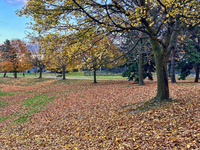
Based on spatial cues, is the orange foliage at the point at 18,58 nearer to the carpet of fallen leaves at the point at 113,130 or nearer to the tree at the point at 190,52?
the carpet of fallen leaves at the point at 113,130

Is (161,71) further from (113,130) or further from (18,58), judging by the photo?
(18,58)

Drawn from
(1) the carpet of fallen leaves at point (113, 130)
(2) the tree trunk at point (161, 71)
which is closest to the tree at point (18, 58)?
(1) the carpet of fallen leaves at point (113, 130)

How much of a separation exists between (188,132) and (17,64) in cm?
3655

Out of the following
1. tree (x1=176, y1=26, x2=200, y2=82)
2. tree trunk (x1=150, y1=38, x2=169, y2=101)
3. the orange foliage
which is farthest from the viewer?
the orange foliage

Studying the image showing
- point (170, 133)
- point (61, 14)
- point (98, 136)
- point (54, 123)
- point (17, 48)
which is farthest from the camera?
point (17, 48)

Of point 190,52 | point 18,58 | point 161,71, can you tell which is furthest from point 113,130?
point 18,58

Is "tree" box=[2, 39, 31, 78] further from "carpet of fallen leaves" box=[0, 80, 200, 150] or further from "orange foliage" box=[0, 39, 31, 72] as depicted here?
"carpet of fallen leaves" box=[0, 80, 200, 150]

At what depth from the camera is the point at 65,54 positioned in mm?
8094

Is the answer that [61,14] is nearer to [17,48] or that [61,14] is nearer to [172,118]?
[172,118]

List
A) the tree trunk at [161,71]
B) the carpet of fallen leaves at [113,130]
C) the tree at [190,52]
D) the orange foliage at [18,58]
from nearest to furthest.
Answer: the carpet of fallen leaves at [113,130] < the tree trunk at [161,71] < the tree at [190,52] < the orange foliage at [18,58]

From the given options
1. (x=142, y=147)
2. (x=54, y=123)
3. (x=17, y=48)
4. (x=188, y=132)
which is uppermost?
(x=17, y=48)

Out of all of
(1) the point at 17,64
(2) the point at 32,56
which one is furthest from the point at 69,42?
(1) the point at 17,64

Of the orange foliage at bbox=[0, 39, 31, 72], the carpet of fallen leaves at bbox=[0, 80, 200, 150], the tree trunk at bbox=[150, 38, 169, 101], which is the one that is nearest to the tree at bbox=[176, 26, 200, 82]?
the tree trunk at bbox=[150, 38, 169, 101]

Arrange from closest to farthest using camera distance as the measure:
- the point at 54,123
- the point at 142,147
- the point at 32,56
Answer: the point at 142,147 → the point at 54,123 → the point at 32,56
